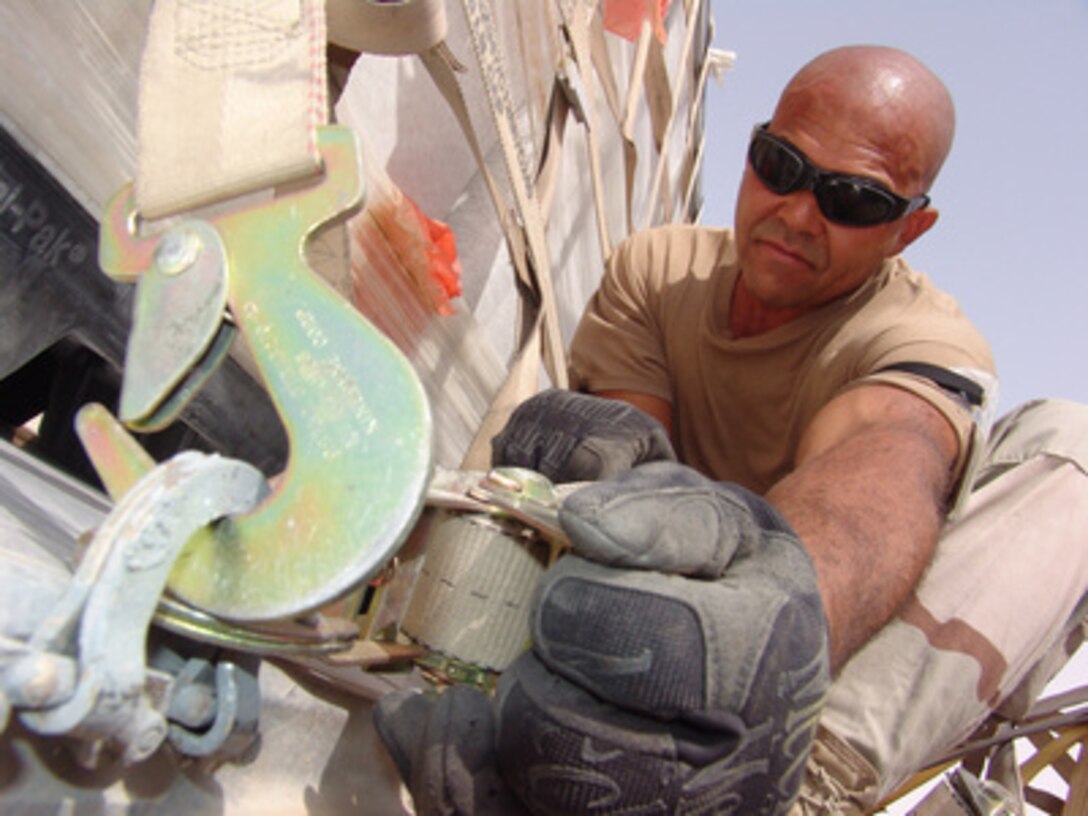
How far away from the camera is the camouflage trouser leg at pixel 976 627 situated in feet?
3.27

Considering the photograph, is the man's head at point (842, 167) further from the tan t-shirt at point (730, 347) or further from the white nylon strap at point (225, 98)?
the white nylon strap at point (225, 98)

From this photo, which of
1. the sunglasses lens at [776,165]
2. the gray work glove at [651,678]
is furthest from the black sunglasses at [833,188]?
the gray work glove at [651,678]

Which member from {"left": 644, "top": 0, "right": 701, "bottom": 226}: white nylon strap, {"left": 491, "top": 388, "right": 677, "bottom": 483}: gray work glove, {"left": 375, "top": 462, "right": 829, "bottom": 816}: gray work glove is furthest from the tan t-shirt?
{"left": 644, "top": 0, "right": 701, "bottom": 226}: white nylon strap

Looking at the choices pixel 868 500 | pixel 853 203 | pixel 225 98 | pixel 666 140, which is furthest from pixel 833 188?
pixel 666 140

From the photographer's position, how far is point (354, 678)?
0.70m

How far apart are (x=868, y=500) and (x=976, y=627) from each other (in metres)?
0.36

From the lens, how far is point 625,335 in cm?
168

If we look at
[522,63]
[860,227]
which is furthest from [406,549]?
[522,63]

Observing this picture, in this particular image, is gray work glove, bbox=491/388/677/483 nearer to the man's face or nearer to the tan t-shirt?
the tan t-shirt

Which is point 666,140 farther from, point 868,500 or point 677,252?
point 868,500

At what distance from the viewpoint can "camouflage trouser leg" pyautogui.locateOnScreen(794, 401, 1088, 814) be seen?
1.00 m

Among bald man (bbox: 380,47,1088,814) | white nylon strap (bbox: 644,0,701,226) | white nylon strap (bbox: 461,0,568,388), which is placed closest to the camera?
bald man (bbox: 380,47,1088,814)

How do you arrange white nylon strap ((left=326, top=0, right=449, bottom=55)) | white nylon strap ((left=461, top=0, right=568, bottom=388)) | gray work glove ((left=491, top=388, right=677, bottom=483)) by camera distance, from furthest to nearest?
white nylon strap ((left=461, top=0, right=568, bottom=388)) < white nylon strap ((left=326, top=0, right=449, bottom=55)) < gray work glove ((left=491, top=388, right=677, bottom=483))

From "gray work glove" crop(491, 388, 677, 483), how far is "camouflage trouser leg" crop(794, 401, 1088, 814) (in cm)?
39
